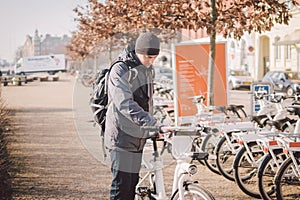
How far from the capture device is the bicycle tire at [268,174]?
5.81 meters

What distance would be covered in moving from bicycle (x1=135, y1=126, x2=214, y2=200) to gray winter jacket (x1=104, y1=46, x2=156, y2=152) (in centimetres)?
16

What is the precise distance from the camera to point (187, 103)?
10594mm

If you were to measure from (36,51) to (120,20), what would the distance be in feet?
260

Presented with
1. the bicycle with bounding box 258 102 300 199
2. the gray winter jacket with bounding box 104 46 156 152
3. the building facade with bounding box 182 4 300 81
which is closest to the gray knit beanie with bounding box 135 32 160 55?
the gray winter jacket with bounding box 104 46 156 152

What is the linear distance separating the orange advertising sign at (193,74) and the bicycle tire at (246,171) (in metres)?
4.01

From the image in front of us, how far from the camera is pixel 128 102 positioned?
3.98 m

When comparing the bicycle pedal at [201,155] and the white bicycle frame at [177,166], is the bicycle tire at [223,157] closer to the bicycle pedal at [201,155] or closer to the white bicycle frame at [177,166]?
the white bicycle frame at [177,166]

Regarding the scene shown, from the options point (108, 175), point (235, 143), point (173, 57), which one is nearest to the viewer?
point (235, 143)

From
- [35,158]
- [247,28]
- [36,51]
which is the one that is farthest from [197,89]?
[36,51]

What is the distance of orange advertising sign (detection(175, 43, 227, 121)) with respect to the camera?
10.5 metres

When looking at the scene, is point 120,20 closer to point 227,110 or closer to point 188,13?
point 188,13

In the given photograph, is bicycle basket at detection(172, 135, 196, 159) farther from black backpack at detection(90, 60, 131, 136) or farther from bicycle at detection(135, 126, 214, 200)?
black backpack at detection(90, 60, 131, 136)

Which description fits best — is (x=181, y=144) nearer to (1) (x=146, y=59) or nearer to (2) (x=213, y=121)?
(1) (x=146, y=59)

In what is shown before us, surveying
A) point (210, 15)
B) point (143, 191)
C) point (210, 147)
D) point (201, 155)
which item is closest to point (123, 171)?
point (143, 191)
